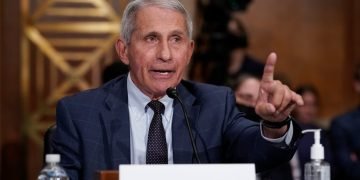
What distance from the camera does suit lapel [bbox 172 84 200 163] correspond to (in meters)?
2.98

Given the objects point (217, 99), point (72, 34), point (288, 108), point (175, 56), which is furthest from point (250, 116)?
point (72, 34)

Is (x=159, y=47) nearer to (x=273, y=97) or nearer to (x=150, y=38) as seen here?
(x=150, y=38)

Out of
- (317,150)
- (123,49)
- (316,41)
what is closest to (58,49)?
(316,41)

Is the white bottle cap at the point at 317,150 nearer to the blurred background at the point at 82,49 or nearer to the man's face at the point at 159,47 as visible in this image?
the man's face at the point at 159,47

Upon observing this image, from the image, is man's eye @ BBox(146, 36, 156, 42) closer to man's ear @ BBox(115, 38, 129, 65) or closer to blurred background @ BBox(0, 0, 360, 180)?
man's ear @ BBox(115, 38, 129, 65)

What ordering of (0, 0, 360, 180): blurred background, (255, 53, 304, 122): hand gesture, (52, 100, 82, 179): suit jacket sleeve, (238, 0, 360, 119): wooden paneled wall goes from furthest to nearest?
1. (238, 0, 360, 119): wooden paneled wall
2. (0, 0, 360, 180): blurred background
3. (52, 100, 82, 179): suit jacket sleeve
4. (255, 53, 304, 122): hand gesture

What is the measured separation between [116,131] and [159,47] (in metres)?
0.32

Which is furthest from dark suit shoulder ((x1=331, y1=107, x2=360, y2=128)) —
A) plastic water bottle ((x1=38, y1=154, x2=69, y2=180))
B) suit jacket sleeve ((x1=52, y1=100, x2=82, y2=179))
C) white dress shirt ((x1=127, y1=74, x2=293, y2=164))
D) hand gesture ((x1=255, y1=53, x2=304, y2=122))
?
plastic water bottle ((x1=38, y1=154, x2=69, y2=180))

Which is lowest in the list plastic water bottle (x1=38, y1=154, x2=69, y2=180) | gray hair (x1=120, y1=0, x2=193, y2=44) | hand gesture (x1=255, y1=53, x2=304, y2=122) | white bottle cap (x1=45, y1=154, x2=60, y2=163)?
plastic water bottle (x1=38, y1=154, x2=69, y2=180)

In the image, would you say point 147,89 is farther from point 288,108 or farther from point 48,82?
point 48,82

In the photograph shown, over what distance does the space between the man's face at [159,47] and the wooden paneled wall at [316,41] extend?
4.16 m

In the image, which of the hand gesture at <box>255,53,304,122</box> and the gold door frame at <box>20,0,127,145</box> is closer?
the hand gesture at <box>255,53,304,122</box>

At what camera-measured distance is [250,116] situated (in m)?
4.10

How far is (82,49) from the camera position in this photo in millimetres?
6918
